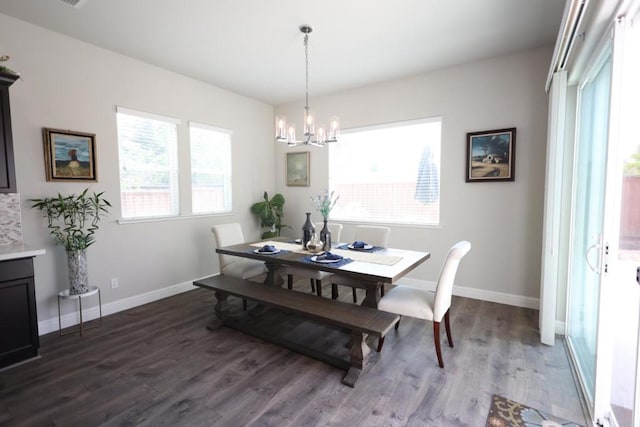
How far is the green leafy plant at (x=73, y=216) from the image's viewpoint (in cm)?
290

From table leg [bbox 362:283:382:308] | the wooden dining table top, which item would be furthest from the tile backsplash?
table leg [bbox 362:283:382:308]

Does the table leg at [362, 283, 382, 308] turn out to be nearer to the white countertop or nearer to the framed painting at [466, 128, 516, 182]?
the framed painting at [466, 128, 516, 182]

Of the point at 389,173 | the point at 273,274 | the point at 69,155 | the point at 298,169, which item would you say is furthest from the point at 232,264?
the point at 389,173

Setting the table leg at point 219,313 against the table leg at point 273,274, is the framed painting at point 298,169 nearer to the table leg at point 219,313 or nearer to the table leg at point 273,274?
the table leg at point 273,274

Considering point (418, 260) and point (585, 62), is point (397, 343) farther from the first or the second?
point (585, 62)

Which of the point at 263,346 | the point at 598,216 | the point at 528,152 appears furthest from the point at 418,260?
the point at 528,152

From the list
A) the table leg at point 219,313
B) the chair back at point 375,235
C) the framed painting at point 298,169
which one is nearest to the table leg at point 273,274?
the table leg at point 219,313

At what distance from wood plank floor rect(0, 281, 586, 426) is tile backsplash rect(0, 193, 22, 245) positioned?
99 cm

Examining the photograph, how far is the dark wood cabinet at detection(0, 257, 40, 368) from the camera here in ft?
7.54

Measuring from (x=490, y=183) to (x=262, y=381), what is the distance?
3287mm

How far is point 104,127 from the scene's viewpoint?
3.31 metres

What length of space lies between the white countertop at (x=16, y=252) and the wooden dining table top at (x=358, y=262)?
58.0 inches

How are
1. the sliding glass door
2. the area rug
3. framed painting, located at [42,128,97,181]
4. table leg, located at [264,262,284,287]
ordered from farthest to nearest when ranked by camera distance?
table leg, located at [264,262,284,287]
framed painting, located at [42,128,97,181]
the sliding glass door
the area rug

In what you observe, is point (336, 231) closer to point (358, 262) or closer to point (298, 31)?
point (358, 262)
